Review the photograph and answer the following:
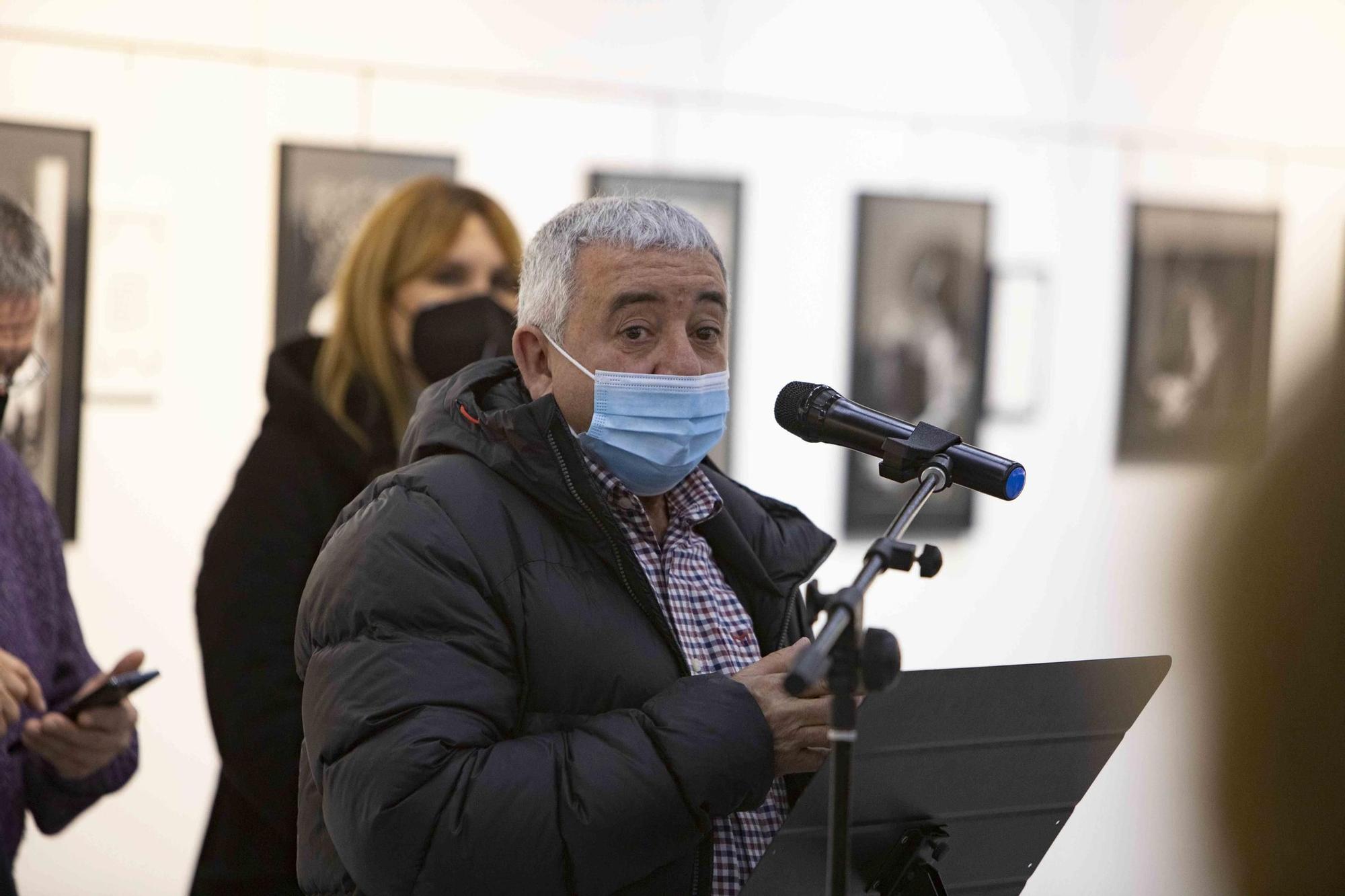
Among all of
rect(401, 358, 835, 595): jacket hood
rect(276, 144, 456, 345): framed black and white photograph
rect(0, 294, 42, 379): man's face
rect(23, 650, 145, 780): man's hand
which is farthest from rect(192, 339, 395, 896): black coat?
rect(276, 144, 456, 345): framed black and white photograph

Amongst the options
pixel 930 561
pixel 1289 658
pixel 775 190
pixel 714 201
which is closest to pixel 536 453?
pixel 930 561

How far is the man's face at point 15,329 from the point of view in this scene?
243 centimetres

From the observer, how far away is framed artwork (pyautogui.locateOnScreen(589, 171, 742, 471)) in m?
4.33

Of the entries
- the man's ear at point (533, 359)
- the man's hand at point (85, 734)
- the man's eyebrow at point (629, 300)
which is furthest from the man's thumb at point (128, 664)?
the man's eyebrow at point (629, 300)

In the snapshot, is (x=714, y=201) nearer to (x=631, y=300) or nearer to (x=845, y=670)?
(x=631, y=300)

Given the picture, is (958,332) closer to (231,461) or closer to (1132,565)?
(1132,565)

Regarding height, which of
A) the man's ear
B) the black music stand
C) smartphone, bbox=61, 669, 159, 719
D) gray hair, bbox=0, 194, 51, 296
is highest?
gray hair, bbox=0, 194, 51, 296

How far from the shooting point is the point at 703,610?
1815 millimetres

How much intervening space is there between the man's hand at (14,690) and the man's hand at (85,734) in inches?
3.3

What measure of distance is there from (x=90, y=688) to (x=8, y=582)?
0.25 meters

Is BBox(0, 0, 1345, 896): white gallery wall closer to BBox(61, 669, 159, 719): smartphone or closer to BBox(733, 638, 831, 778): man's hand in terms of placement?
BBox(61, 669, 159, 719): smartphone

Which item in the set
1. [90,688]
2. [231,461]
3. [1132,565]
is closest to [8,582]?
[90,688]

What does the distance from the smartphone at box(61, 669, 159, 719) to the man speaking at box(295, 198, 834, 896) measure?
0.72 m

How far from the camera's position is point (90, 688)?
2404 millimetres
